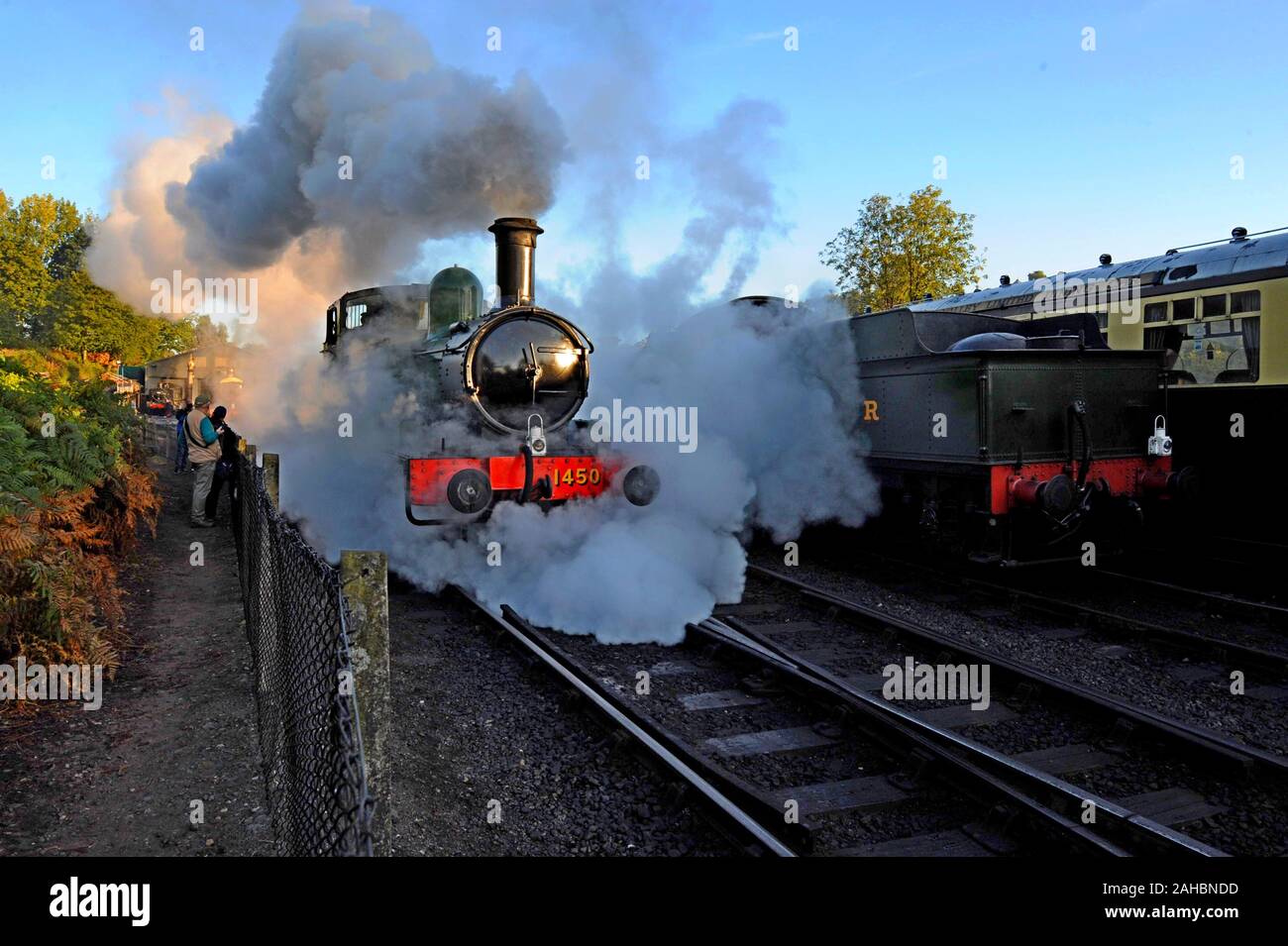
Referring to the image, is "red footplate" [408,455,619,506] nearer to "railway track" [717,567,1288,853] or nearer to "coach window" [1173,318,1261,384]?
"railway track" [717,567,1288,853]

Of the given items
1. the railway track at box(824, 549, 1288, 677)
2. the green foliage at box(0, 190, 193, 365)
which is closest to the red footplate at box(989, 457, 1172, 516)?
the railway track at box(824, 549, 1288, 677)

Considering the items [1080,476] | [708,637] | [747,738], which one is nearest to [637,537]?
[708,637]

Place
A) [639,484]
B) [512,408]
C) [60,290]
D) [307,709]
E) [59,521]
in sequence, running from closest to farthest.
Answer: [307,709] < [59,521] < [639,484] < [512,408] < [60,290]

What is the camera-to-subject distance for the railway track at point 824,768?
3.31 metres

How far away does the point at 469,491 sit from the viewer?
6766 millimetres

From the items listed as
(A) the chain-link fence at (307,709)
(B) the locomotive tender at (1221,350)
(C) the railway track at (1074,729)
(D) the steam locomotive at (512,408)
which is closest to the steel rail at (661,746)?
(C) the railway track at (1074,729)

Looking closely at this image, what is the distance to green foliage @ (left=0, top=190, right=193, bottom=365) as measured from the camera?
4206 centimetres

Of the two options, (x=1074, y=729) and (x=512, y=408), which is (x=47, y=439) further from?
(x=1074, y=729)

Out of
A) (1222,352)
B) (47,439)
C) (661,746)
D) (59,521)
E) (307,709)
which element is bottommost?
(661,746)

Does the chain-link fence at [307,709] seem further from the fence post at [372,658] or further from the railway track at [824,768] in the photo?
the railway track at [824,768]

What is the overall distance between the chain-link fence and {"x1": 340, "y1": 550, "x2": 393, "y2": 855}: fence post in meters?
0.08

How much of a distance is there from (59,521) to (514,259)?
13.6ft

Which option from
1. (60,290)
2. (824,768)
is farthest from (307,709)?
(60,290)

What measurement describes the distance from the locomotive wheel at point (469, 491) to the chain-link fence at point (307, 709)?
7.77 feet
